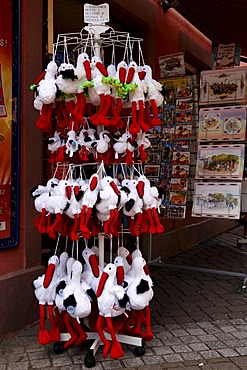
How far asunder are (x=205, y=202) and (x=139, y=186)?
2.17 meters

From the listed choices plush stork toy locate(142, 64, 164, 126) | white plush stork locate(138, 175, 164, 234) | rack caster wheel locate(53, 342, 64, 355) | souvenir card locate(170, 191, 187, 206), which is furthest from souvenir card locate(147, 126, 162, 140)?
rack caster wheel locate(53, 342, 64, 355)

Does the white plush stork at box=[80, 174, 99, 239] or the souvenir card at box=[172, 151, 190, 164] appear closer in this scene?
the white plush stork at box=[80, 174, 99, 239]

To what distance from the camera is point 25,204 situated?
3857 millimetres

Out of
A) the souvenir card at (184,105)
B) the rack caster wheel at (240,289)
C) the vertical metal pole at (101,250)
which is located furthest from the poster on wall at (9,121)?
the rack caster wheel at (240,289)

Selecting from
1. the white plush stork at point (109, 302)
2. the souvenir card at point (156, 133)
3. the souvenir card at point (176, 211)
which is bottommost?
the white plush stork at point (109, 302)

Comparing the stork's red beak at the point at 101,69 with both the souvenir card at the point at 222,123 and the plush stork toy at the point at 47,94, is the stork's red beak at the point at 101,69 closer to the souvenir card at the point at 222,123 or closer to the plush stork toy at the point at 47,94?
the plush stork toy at the point at 47,94

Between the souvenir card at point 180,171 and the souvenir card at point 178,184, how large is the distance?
0.18ft

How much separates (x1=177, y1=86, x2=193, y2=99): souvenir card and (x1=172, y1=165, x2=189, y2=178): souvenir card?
849 millimetres

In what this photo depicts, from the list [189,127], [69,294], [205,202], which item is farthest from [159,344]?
[189,127]

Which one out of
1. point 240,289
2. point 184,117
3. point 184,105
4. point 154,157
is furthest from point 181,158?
point 240,289

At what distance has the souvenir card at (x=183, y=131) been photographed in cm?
537

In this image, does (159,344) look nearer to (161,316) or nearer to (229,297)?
(161,316)

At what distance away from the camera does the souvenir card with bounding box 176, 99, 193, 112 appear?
538 centimetres

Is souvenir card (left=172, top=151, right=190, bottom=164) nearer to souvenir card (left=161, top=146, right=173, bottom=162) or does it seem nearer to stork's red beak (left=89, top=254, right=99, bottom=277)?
souvenir card (left=161, top=146, right=173, bottom=162)
